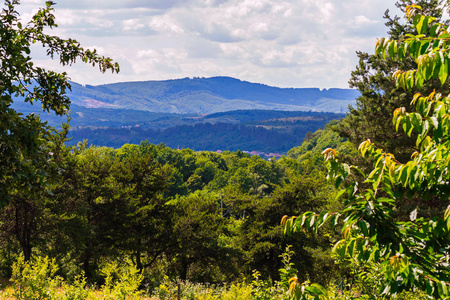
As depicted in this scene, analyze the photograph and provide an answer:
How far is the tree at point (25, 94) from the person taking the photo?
4746mm

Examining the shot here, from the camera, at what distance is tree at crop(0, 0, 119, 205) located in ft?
15.6

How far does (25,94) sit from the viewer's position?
20.4ft

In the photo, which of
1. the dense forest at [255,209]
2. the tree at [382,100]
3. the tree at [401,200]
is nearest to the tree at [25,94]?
the dense forest at [255,209]

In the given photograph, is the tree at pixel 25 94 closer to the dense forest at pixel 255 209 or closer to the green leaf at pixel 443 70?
the dense forest at pixel 255 209

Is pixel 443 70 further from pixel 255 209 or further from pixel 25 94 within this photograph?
pixel 255 209


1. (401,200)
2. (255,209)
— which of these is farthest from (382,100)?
(401,200)

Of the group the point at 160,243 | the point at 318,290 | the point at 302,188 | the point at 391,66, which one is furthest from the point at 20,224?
the point at 391,66

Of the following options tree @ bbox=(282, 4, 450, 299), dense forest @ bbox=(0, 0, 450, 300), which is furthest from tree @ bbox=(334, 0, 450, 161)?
tree @ bbox=(282, 4, 450, 299)

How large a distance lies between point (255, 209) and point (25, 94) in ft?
65.1

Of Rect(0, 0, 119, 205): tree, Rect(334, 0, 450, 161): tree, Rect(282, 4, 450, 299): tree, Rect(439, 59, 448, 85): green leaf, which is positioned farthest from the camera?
Rect(334, 0, 450, 161): tree

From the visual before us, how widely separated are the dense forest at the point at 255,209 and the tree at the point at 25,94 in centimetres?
2

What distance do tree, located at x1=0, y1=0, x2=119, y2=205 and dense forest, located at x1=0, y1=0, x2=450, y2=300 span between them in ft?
0.07

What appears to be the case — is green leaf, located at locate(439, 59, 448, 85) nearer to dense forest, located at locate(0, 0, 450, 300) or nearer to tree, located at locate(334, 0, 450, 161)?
dense forest, located at locate(0, 0, 450, 300)

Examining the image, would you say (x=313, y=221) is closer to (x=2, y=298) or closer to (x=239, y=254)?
(x=2, y=298)
